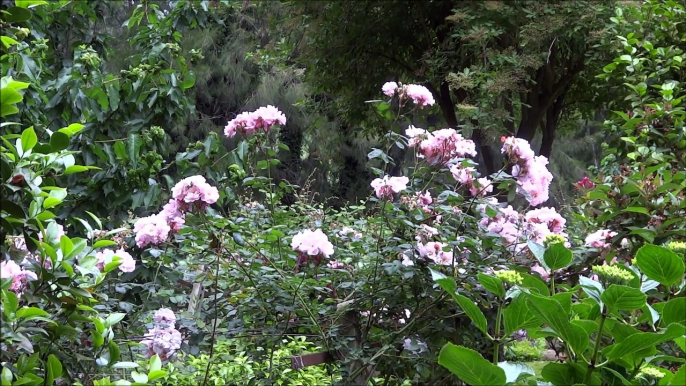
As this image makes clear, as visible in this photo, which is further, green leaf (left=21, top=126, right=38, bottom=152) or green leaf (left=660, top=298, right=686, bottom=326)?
green leaf (left=21, top=126, right=38, bottom=152)

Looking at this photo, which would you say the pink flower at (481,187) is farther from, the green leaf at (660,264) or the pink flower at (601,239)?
the green leaf at (660,264)

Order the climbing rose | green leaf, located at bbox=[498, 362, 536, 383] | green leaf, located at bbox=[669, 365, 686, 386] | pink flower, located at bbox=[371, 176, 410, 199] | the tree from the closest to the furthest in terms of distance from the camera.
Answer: green leaf, located at bbox=[669, 365, 686, 386]
green leaf, located at bbox=[498, 362, 536, 383]
the climbing rose
pink flower, located at bbox=[371, 176, 410, 199]
the tree

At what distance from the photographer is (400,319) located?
198 cm

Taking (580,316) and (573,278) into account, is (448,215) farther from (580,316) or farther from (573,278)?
(580,316)

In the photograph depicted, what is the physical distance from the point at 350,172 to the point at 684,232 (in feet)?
36.0

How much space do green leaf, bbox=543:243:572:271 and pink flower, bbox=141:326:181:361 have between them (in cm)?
124

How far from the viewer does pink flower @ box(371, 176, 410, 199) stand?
1870 millimetres

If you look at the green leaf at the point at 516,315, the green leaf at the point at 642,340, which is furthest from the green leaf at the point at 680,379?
the green leaf at the point at 516,315

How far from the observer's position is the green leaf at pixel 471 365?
658 millimetres

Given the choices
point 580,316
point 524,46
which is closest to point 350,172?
point 524,46

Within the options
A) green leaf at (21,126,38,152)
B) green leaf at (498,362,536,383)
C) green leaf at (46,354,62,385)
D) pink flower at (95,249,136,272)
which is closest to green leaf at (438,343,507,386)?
green leaf at (498,362,536,383)

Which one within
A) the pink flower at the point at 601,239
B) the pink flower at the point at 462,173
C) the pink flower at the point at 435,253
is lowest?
the pink flower at the point at 601,239

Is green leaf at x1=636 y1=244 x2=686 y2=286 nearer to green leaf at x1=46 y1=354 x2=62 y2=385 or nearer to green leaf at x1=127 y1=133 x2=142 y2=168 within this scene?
green leaf at x1=46 y1=354 x2=62 y2=385

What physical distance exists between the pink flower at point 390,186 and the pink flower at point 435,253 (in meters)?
0.18
